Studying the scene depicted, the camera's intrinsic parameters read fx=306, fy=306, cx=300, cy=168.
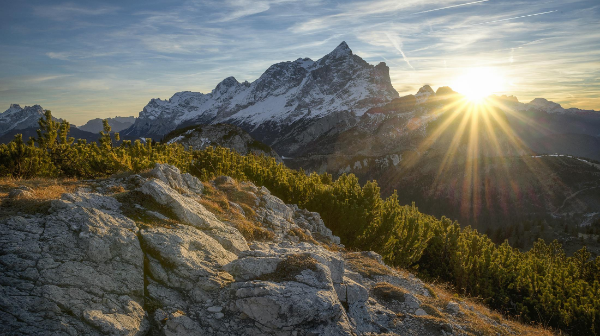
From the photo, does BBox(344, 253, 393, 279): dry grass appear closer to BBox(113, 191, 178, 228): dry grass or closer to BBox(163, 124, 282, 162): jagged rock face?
BBox(113, 191, 178, 228): dry grass

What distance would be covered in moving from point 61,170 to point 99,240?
489 inches

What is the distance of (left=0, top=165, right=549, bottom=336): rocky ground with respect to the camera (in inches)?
268

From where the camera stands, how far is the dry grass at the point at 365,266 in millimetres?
13930

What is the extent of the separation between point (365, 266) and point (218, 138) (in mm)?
114370

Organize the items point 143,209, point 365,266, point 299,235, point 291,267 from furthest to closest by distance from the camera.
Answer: point 299,235 → point 365,266 → point 143,209 → point 291,267

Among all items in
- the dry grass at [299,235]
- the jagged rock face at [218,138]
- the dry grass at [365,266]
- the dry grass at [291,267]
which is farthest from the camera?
the jagged rock face at [218,138]

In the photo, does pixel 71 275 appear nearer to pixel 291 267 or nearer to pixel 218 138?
pixel 291 267

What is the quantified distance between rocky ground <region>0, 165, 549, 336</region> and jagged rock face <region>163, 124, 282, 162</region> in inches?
4053

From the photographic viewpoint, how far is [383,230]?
85.9 feet

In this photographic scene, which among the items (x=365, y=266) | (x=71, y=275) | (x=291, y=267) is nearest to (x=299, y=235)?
(x=365, y=266)

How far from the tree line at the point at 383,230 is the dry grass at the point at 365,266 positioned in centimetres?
924

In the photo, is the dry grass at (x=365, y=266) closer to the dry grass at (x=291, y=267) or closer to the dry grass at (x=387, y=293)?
the dry grass at (x=387, y=293)

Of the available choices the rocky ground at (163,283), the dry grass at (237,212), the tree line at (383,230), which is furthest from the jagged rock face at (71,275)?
the tree line at (383,230)

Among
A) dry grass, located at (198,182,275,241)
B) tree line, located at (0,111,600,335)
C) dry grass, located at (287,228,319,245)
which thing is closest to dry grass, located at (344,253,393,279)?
dry grass, located at (287,228,319,245)
